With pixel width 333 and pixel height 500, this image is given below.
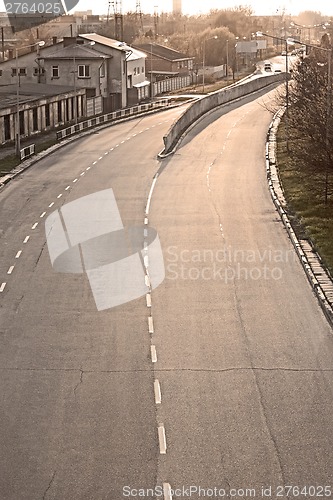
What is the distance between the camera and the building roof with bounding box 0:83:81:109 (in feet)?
204

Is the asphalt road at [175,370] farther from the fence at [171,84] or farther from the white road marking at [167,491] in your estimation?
the fence at [171,84]

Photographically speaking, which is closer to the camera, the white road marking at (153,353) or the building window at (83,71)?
the white road marking at (153,353)

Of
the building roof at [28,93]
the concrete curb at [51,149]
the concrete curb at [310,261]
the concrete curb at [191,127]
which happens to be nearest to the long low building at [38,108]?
the building roof at [28,93]

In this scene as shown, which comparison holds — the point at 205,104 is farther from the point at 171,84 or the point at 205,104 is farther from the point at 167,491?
the point at 167,491

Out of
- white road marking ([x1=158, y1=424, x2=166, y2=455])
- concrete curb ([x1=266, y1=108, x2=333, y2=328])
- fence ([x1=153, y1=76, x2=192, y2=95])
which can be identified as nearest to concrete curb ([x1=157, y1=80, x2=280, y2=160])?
concrete curb ([x1=266, y1=108, x2=333, y2=328])

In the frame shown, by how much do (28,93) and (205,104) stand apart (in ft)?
51.2

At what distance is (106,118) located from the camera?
249ft

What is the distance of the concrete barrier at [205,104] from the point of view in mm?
58575

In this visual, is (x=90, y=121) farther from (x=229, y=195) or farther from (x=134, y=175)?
(x=229, y=195)

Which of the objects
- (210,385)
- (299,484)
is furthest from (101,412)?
(299,484)

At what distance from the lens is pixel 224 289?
86.4 ft

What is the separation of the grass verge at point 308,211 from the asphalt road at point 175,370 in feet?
3.38

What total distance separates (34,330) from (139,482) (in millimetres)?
8611

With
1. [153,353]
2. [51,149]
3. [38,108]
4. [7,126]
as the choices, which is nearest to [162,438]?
[153,353]
